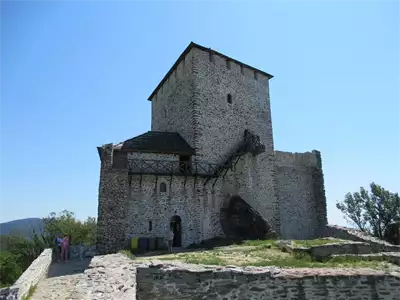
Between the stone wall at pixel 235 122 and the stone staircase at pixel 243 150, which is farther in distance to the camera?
the stone wall at pixel 235 122

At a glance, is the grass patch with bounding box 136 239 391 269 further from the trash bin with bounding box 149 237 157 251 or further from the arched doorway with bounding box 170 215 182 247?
the trash bin with bounding box 149 237 157 251

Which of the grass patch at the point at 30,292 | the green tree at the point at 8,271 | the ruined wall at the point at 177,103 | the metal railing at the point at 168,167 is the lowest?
the green tree at the point at 8,271

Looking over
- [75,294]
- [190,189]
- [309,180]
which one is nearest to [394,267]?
[75,294]

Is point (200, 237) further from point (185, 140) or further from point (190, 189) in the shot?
point (185, 140)

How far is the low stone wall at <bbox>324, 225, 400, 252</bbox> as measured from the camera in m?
15.2

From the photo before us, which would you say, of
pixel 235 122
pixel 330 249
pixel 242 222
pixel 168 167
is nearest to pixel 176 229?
pixel 168 167

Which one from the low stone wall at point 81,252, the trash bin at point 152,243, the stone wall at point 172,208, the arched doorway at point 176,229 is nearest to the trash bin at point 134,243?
the stone wall at point 172,208

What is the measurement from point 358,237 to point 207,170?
29.6 ft

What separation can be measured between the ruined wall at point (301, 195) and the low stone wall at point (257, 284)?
47.7 ft

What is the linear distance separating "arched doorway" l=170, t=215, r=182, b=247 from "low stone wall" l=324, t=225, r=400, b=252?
29.7ft

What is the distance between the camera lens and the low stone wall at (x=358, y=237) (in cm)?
1518

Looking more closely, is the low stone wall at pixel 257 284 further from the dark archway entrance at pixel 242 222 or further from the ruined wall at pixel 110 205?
the dark archway entrance at pixel 242 222

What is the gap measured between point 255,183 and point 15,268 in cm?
1751

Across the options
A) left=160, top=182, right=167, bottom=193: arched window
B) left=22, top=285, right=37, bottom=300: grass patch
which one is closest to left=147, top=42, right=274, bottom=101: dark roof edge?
left=160, top=182, right=167, bottom=193: arched window
